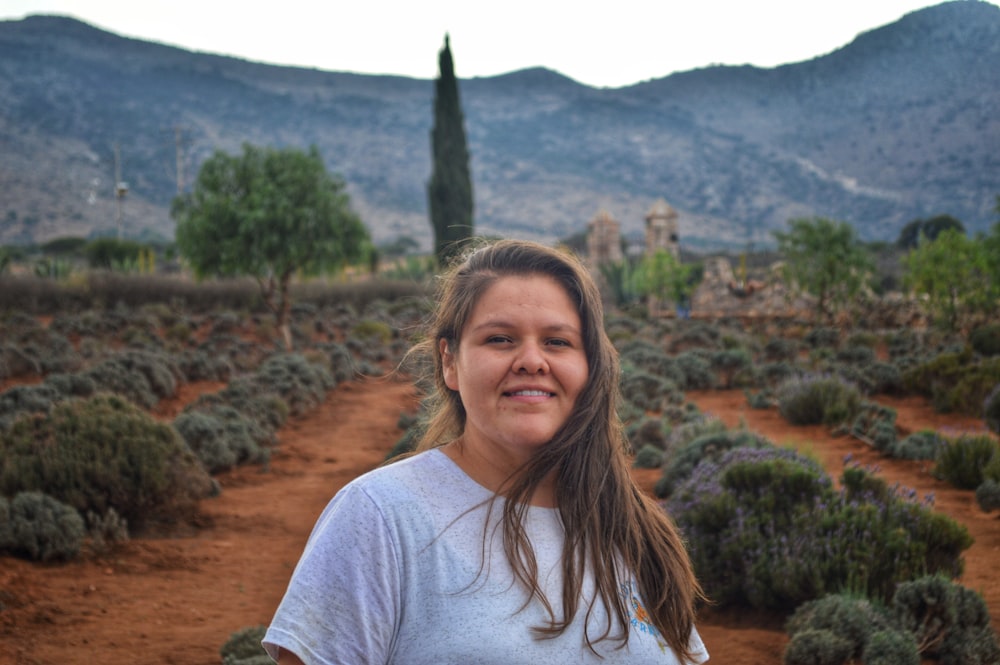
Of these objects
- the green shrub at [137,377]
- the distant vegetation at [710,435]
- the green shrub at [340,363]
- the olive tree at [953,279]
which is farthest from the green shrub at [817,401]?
the green shrub at [340,363]

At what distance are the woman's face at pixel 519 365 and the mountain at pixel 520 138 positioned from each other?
42238 millimetres

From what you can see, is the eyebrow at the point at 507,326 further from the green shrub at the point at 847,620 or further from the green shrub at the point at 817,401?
the green shrub at the point at 817,401

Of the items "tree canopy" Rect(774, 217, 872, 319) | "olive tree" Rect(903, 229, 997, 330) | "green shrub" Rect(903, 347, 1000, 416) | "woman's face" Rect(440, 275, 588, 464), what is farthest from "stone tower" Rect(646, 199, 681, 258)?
"woman's face" Rect(440, 275, 588, 464)

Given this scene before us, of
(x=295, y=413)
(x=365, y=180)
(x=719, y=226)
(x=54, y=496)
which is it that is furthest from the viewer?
(x=365, y=180)

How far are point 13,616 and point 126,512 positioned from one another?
216 cm

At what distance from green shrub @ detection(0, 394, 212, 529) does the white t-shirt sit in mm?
5395

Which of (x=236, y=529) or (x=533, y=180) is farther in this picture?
(x=533, y=180)

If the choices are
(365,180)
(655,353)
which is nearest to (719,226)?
(365,180)

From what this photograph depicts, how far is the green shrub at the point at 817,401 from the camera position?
31.8 feet

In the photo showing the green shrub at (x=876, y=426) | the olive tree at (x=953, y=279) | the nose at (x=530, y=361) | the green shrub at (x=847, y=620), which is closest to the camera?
the nose at (x=530, y=361)

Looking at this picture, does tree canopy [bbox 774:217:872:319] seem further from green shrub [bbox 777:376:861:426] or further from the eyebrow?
the eyebrow

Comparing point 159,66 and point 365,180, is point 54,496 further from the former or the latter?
point 159,66

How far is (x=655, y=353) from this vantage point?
15.3 metres

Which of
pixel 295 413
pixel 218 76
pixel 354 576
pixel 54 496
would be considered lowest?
pixel 295 413
